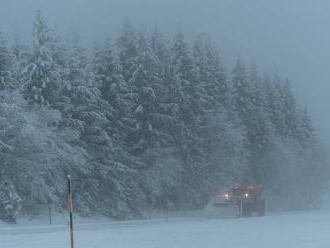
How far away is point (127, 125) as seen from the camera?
51906mm

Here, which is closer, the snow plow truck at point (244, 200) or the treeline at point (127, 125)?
the treeline at point (127, 125)

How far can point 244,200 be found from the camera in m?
51.9

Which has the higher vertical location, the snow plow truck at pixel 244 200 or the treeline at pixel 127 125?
the treeline at pixel 127 125

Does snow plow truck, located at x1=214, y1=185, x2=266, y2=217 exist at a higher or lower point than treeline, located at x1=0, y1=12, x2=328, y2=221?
lower

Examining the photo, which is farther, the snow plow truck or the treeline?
the snow plow truck

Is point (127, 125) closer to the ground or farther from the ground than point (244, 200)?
farther from the ground

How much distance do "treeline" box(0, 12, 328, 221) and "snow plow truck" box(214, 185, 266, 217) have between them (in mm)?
4202

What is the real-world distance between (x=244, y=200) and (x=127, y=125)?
9.25 m

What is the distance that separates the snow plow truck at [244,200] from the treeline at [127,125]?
420 cm

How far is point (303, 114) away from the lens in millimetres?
92938

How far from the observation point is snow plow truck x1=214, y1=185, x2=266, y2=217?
51.8 meters

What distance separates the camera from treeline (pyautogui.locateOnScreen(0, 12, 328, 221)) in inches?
1581

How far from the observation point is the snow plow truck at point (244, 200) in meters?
51.8

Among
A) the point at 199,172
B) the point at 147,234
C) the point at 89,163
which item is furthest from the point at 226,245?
the point at 199,172
